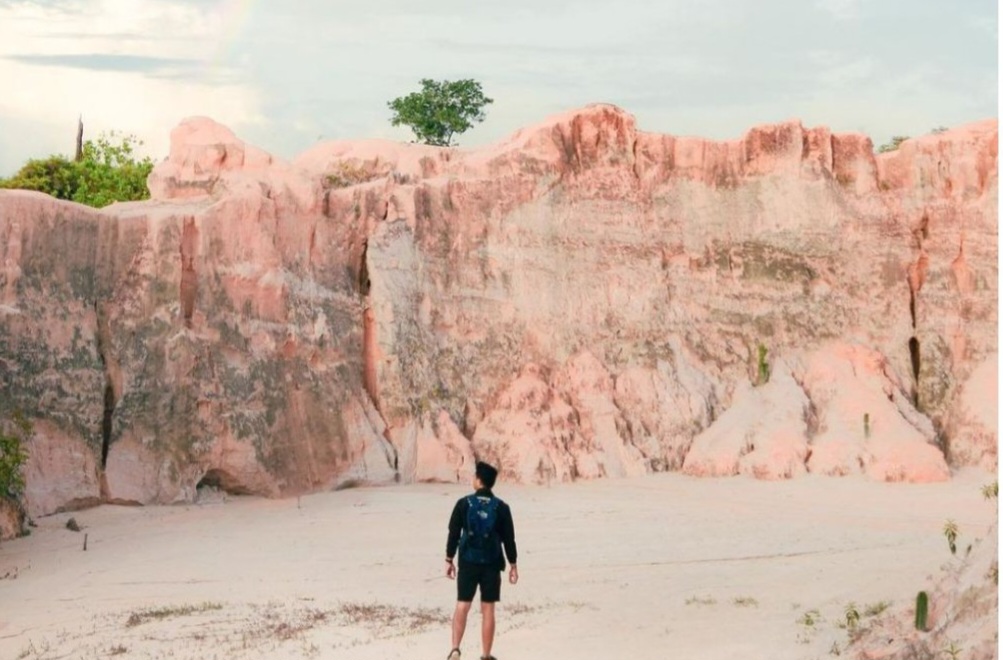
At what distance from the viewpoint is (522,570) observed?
16.8m

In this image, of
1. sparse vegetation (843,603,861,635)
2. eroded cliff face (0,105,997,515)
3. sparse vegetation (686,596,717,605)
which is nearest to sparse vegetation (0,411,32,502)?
eroded cliff face (0,105,997,515)

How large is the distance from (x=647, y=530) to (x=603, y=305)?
5.83 meters

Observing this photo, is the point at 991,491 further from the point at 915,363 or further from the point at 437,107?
the point at 437,107

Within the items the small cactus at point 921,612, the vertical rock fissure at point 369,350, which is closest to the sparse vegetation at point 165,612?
the small cactus at point 921,612

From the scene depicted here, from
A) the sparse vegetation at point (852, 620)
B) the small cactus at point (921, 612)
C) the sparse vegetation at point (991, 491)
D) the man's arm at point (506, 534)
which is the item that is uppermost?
the sparse vegetation at point (991, 491)

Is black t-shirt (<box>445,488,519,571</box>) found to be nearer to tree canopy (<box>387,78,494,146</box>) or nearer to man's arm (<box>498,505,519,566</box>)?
man's arm (<box>498,505,519,566</box>)

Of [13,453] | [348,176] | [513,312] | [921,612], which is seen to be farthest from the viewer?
[348,176]

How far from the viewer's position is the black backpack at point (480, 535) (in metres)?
11.4

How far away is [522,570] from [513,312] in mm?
7636

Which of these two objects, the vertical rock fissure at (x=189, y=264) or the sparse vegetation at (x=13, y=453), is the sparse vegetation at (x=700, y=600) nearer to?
the sparse vegetation at (x=13, y=453)

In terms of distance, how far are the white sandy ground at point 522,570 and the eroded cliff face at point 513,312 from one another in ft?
2.65

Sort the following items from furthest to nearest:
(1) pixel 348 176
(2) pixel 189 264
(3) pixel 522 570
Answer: (1) pixel 348 176
(2) pixel 189 264
(3) pixel 522 570

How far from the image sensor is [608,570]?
1666 centimetres

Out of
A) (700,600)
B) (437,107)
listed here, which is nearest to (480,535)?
(700,600)
